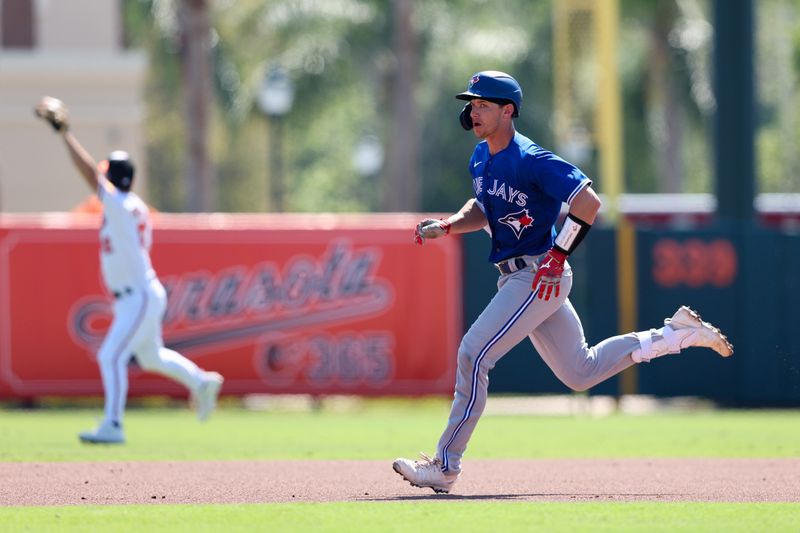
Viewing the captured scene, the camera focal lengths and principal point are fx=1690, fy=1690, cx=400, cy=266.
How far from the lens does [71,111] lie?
29.3m

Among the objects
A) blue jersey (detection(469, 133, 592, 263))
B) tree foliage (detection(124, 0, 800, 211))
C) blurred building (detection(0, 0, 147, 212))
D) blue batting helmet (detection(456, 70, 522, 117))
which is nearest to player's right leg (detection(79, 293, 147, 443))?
blue jersey (detection(469, 133, 592, 263))

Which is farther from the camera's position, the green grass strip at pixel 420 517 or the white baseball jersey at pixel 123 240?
the white baseball jersey at pixel 123 240

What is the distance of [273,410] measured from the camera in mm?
20031

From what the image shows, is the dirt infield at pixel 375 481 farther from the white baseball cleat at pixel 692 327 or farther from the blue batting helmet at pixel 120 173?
the blue batting helmet at pixel 120 173

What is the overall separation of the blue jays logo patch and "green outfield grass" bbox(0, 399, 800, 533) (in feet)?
5.08

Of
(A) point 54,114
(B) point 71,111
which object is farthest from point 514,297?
(B) point 71,111

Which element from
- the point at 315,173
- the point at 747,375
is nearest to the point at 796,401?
the point at 747,375

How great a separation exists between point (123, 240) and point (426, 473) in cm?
490

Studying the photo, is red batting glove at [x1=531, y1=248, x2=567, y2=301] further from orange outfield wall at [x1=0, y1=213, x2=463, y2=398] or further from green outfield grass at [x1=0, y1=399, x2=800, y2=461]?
orange outfield wall at [x1=0, y1=213, x2=463, y2=398]

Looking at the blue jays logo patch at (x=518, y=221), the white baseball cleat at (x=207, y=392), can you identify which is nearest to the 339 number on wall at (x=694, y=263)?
the white baseball cleat at (x=207, y=392)

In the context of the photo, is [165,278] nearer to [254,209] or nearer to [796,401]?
[796,401]

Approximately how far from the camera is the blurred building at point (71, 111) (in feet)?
96.0

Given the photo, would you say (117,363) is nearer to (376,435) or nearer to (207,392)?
(207,392)

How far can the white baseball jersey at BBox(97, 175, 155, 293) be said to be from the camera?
13602 mm
